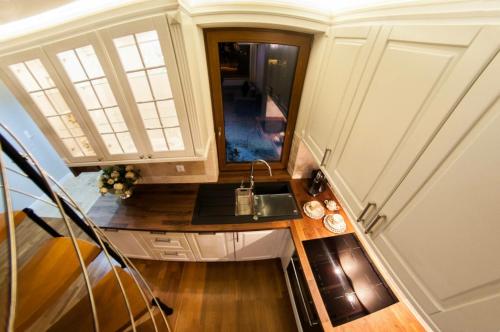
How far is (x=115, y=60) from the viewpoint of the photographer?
1.01 meters

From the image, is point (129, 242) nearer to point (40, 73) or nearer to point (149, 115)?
point (149, 115)

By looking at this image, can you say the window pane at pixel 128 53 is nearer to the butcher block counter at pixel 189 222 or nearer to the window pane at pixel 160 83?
the window pane at pixel 160 83

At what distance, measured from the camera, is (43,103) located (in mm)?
1182

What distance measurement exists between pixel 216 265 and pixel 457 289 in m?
2.04

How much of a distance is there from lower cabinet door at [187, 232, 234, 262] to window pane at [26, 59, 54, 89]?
5.00 ft

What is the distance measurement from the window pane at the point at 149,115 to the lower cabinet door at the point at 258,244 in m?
1.19

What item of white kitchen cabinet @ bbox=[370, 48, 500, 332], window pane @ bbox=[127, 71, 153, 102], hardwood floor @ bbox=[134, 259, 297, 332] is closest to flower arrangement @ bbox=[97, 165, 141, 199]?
window pane @ bbox=[127, 71, 153, 102]

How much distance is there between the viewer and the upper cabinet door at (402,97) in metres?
0.52

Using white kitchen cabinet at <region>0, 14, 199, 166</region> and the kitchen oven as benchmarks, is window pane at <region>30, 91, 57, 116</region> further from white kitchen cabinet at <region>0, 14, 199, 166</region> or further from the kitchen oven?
the kitchen oven

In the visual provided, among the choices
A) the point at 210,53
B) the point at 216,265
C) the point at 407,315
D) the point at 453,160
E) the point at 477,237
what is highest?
the point at 210,53

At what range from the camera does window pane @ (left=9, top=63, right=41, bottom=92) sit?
3.53 feet

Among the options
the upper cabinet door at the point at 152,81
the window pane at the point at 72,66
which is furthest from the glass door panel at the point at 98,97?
the upper cabinet door at the point at 152,81

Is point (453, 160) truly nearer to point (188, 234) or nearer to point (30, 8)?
point (188, 234)

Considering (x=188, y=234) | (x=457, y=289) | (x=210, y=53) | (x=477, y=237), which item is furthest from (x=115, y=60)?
(x=457, y=289)
